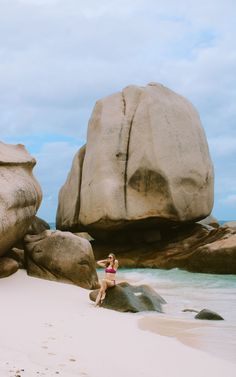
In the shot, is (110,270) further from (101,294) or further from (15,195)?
(15,195)

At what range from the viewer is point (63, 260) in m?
11.2

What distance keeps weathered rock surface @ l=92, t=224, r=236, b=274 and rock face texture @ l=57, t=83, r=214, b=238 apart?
0.79 meters

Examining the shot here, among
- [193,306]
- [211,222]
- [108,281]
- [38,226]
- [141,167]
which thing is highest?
[141,167]

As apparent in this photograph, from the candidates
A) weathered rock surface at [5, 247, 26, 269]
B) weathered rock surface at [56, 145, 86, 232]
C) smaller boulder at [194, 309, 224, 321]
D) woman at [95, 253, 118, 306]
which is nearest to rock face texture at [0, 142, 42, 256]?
weathered rock surface at [5, 247, 26, 269]

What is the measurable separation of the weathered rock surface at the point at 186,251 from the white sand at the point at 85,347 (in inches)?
368

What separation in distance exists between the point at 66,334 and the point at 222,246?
11.9 meters

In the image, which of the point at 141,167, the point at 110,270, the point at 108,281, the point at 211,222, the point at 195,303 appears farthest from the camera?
the point at 211,222

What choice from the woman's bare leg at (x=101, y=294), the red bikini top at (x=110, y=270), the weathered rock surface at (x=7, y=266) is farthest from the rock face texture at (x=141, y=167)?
the woman's bare leg at (x=101, y=294)

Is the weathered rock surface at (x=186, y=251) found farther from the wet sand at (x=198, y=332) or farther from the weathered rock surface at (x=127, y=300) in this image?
the wet sand at (x=198, y=332)

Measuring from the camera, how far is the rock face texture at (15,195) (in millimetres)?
10641

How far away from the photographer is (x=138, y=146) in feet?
66.0

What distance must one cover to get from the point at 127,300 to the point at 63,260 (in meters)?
2.30

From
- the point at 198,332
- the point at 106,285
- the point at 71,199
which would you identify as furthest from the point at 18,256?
the point at 71,199

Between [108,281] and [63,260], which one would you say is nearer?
[108,281]
